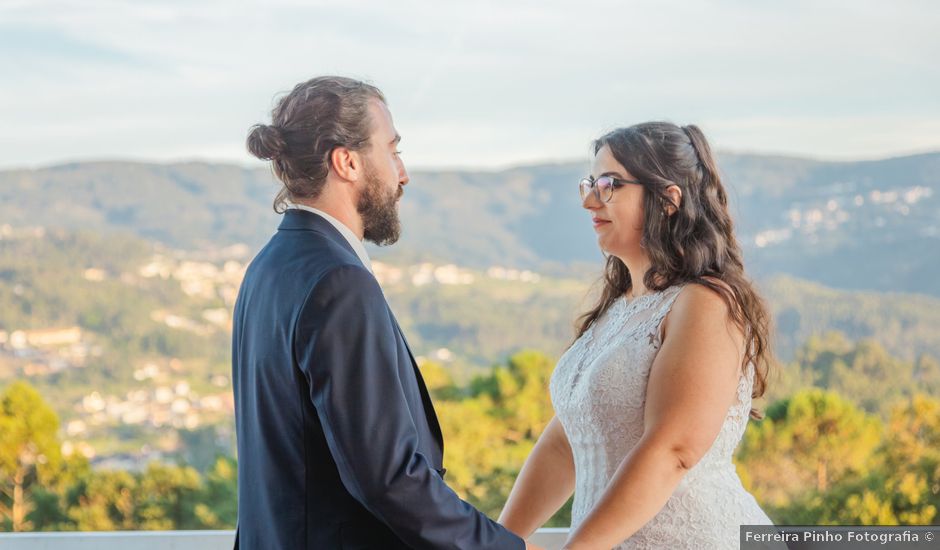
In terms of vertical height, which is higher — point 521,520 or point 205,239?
point 521,520

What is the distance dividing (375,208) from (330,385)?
334 millimetres

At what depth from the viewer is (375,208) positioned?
1.46 meters

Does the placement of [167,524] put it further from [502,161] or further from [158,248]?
[502,161]

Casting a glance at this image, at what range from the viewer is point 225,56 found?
1192cm

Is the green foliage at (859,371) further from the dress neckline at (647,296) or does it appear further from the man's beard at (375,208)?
the man's beard at (375,208)

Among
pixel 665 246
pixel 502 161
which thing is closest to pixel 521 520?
pixel 665 246

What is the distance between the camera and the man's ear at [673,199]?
5.46 ft

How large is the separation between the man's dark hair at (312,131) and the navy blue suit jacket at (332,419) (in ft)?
0.26

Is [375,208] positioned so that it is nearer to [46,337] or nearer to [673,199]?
[673,199]

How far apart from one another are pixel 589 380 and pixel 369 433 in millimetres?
531

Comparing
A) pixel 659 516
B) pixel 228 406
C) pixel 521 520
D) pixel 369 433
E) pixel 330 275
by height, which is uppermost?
pixel 330 275

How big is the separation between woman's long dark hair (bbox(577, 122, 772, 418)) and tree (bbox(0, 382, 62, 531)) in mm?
5782

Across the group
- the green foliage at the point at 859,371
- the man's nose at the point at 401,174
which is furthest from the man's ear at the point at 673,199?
the green foliage at the point at 859,371

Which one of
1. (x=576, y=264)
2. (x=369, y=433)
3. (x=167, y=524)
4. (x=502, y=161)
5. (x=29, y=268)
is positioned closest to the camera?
(x=369, y=433)
